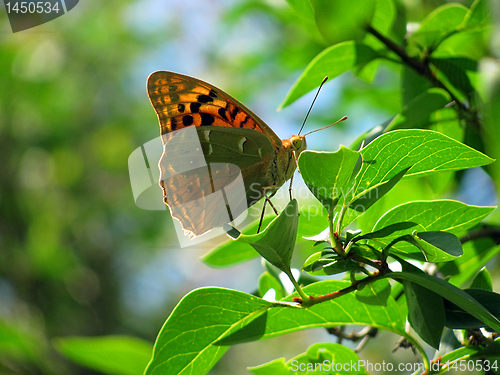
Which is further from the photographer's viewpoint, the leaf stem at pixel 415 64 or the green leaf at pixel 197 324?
the leaf stem at pixel 415 64

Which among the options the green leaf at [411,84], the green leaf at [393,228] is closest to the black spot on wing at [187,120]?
the green leaf at [411,84]

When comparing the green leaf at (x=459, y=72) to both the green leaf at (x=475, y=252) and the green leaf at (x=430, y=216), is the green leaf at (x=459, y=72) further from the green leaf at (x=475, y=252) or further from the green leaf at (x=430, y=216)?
the green leaf at (x=430, y=216)

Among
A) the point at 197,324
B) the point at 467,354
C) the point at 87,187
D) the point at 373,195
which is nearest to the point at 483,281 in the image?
the point at 467,354

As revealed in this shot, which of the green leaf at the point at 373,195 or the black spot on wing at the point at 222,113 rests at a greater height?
the black spot on wing at the point at 222,113

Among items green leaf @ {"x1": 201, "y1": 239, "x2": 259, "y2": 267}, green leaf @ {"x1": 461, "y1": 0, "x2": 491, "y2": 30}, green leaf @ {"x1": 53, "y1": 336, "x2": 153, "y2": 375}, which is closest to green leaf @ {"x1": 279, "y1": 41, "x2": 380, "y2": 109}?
green leaf @ {"x1": 461, "y1": 0, "x2": 491, "y2": 30}

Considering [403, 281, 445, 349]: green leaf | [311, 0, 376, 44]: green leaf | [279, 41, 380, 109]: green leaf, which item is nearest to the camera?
[403, 281, 445, 349]: green leaf

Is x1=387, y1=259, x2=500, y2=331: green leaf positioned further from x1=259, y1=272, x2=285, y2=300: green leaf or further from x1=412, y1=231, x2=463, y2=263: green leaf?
x1=259, y1=272, x2=285, y2=300: green leaf

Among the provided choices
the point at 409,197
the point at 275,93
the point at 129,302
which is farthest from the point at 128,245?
the point at 409,197

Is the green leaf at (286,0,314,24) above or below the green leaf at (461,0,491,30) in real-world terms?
above
